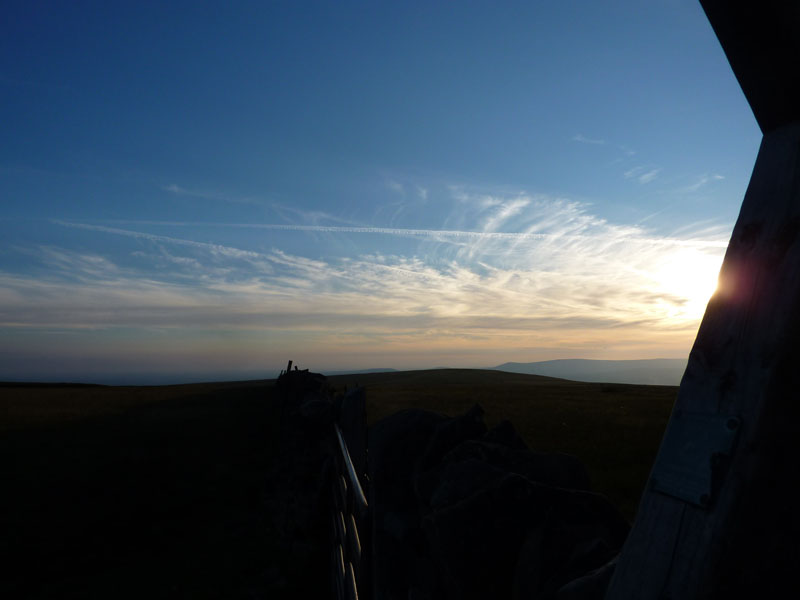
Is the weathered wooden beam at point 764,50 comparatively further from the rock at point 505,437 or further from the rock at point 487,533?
the rock at point 505,437

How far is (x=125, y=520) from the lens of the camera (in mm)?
9289

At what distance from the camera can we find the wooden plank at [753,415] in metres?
1.29

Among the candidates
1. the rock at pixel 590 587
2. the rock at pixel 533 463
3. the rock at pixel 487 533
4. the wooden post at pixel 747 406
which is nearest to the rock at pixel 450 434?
the rock at pixel 533 463

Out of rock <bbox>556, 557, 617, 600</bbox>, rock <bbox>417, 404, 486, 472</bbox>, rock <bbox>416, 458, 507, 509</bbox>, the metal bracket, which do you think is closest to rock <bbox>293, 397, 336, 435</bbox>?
rock <bbox>417, 404, 486, 472</bbox>

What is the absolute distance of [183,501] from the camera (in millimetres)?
10391

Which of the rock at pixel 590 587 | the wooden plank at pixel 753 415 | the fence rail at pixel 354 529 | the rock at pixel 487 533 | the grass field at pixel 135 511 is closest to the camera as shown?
the wooden plank at pixel 753 415

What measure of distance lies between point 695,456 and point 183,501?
36.2 feet

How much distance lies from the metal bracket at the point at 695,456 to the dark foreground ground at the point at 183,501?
4622mm

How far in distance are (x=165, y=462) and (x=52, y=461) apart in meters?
2.85

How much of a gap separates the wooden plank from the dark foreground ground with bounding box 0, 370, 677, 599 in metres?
4.64

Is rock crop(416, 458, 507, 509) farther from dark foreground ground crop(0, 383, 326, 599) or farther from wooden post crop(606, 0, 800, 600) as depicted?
dark foreground ground crop(0, 383, 326, 599)

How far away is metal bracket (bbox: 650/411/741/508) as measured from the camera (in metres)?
1.35

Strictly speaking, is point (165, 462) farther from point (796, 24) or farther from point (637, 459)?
point (796, 24)

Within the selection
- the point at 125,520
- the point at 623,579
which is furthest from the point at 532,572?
the point at 125,520
